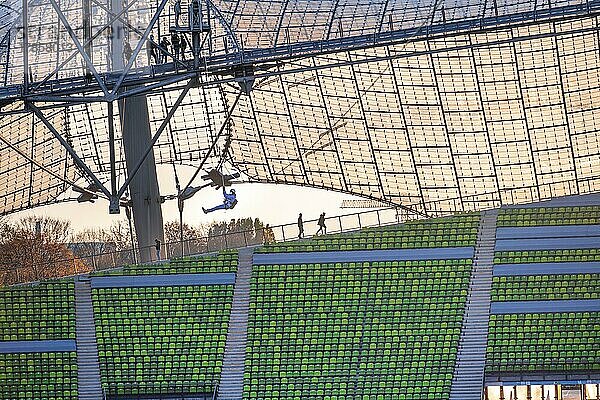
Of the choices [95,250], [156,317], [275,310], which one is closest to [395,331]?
[275,310]

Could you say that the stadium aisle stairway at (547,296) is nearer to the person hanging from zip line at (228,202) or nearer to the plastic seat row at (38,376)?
the person hanging from zip line at (228,202)

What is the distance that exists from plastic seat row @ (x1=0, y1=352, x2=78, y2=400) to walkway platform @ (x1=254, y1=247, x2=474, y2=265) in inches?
178

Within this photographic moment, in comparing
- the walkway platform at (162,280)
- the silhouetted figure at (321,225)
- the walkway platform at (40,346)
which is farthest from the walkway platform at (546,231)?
the walkway platform at (40,346)

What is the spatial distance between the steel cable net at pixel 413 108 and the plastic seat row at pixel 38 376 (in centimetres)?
334

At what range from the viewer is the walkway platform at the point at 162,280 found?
24.9 meters

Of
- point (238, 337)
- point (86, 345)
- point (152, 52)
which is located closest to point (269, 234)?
point (238, 337)

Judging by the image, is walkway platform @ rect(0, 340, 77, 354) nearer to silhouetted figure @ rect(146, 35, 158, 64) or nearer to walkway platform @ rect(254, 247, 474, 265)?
walkway platform @ rect(254, 247, 474, 265)

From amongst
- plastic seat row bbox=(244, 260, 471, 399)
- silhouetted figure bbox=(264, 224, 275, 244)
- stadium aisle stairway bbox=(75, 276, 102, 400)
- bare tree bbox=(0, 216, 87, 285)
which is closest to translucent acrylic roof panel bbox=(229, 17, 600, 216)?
silhouetted figure bbox=(264, 224, 275, 244)

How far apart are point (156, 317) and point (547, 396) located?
8.37 meters

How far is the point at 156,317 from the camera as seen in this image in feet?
81.5

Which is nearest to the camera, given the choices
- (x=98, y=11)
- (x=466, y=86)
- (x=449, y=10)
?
(x=98, y=11)

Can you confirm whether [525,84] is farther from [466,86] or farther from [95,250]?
[95,250]

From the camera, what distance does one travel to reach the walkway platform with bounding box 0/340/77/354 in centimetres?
2456

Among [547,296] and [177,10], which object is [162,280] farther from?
[547,296]
